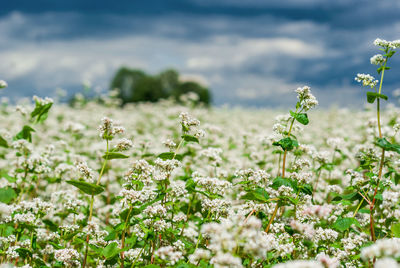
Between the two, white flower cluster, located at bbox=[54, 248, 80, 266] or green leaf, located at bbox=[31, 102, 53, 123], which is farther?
green leaf, located at bbox=[31, 102, 53, 123]

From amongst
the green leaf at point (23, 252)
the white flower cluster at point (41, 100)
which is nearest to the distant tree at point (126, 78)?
the white flower cluster at point (41, 100)

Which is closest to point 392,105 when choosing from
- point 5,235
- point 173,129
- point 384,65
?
point 173,129

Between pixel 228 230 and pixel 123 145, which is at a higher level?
pixel 123 145

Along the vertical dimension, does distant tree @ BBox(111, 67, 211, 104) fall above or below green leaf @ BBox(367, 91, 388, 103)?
above

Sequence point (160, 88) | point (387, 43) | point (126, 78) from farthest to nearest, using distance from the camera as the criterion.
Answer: point (126, 78) < point (160, 88) < point (387, 43)

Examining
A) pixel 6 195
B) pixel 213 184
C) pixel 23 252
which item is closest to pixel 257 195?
pixel 213 184

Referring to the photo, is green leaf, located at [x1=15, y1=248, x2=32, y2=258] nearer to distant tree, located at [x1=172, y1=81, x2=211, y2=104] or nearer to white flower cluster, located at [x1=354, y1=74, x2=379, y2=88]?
white flower cluster, located at [x1=354, y1=74, x2=379, y2=88]

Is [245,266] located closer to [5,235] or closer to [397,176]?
[397,176]

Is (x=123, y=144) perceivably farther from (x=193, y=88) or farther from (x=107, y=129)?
(x=193, y=88)

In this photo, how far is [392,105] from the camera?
1534cm

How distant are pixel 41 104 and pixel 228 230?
4942 millimetres

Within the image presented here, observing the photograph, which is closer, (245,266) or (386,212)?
(245,266)

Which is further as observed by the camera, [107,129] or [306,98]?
[306,98]

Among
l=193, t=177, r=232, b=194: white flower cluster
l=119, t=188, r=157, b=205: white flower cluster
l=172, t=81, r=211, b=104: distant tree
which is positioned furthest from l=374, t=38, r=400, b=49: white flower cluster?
l=172, t=81, r=211, b=104: distant tree
